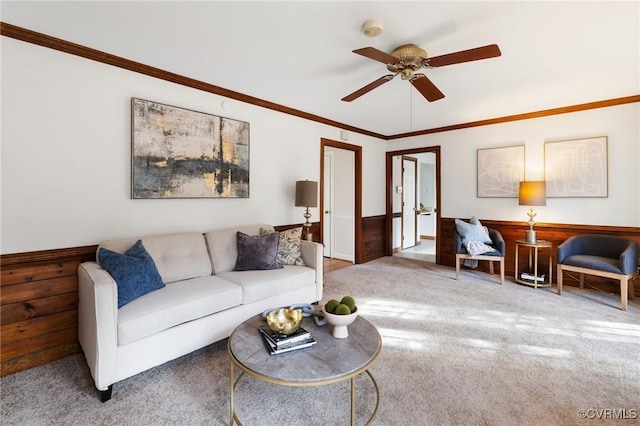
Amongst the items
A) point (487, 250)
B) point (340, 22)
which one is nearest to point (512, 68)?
point (340, 22)

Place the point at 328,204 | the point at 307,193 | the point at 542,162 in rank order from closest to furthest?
the point at 307,193 → the point at 542,162 → the point at 328,204

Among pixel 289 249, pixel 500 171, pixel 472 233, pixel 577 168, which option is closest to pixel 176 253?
pixel 289 249

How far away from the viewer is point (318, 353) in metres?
1.53

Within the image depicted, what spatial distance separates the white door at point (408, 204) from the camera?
674cm

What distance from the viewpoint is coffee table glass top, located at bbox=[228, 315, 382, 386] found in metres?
1.34

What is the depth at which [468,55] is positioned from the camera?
2.08 metres

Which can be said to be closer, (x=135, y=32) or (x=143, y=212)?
(x=135, y=32)

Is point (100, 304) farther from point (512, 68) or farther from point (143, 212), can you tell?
point (512, 68)

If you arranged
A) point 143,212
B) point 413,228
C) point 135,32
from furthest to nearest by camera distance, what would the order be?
point 413,228, point 143,212, point 135,32

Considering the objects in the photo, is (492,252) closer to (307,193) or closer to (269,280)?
(307,193)

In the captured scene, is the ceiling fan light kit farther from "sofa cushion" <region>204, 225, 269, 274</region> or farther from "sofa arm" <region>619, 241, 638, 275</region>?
"sofa arm" <region>619, 241, 638, 275</region>

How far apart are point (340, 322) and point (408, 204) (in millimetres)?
5716

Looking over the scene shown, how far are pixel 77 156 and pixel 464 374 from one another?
339cm

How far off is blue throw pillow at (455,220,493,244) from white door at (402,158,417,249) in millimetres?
2366
